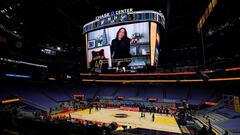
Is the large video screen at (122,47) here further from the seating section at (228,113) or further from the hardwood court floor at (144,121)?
the seating section at (228,113)

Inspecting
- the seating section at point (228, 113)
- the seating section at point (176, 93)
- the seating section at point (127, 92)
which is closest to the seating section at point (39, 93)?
the seating section at point (127, 92)

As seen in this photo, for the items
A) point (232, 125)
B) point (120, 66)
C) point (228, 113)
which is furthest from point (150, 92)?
point (120, 66)

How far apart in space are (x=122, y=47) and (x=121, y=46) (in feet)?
0.32

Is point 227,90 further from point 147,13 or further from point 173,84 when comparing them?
point 147,13

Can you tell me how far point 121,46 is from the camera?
10.6 m

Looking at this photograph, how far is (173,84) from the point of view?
32781mm

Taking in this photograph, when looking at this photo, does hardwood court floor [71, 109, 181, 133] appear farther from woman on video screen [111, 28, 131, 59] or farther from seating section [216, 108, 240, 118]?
woman on video screen [111, 28, 131, 59]

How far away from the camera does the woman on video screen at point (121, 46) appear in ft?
34.4

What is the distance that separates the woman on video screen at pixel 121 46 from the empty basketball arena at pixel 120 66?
67 millimetres

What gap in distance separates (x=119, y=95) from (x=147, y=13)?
25893 millimetres

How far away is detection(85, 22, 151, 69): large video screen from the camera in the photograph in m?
10.2

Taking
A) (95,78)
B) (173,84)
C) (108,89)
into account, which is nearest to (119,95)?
(108,89)

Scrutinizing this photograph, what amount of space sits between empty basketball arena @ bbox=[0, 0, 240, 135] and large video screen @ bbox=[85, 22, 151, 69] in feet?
0.22

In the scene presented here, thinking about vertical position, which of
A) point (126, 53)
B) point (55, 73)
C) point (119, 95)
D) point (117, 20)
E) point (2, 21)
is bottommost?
point (119, 95)
